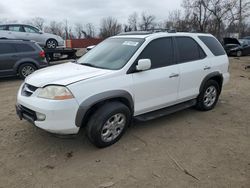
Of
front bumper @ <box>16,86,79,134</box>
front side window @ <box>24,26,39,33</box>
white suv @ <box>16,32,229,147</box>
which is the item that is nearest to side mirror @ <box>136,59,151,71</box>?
white suv @ <box>16,32,229,147</box>

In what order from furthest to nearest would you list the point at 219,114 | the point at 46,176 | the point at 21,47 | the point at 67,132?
the point at 21,47, the point at 219,114, the point at 67,132, the point at 46,176

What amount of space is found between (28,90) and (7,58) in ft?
21.4

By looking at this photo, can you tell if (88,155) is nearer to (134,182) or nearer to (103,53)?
(134,182)

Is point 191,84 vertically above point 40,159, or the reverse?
point 191,84

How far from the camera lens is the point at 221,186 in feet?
9.96

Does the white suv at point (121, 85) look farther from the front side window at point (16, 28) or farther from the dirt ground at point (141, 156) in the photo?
the front side window at point (16, 28)

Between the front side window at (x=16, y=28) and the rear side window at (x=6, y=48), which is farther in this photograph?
the front side window at (x=16, y=28)

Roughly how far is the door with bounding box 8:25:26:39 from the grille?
10319mm

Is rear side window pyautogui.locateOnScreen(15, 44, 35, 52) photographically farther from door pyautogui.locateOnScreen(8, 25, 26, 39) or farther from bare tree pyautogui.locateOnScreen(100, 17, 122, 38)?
bare tree pyautogui.locateOnScreen(100, 17, 122, 38)

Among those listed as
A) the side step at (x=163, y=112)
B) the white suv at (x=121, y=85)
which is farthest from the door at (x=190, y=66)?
the side step at (x=163, y=112)

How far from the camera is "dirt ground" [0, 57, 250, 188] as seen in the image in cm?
316

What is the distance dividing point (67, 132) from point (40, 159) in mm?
573

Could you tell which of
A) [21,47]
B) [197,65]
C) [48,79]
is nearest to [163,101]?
[197,65]

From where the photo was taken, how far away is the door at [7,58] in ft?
31.1
